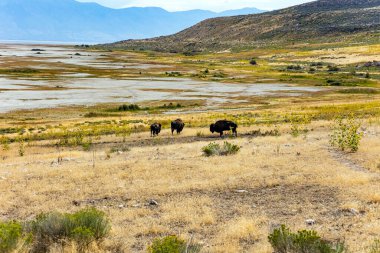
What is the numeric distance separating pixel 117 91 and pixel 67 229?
7012 cm

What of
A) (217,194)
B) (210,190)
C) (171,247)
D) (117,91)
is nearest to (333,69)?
(117,91)

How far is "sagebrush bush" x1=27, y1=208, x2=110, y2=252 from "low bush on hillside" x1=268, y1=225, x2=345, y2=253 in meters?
3.68

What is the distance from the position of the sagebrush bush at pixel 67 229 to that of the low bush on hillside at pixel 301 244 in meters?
3.68

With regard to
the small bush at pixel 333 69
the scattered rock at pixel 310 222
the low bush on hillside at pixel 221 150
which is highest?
the scattered rock at pixel 310 222

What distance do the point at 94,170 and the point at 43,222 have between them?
26.2 ft

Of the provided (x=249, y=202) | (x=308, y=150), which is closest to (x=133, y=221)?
(x=249, y=202)

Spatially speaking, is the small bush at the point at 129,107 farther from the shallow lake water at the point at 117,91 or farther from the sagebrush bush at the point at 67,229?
the sagebrush bush at the point at 67,229

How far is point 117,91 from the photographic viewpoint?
7762 centimetres

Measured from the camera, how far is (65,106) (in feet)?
193

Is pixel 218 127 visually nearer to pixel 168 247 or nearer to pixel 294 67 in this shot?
pixel 168 247

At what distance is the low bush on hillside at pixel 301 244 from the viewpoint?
738cm

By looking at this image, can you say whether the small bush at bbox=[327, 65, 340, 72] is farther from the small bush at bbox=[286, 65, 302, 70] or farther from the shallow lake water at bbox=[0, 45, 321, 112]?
the shallow lake water at bbox=[0, 45, 321, 112]

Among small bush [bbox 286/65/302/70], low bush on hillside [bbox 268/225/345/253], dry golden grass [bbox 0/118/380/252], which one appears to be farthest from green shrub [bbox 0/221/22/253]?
small bush [bbox 286/65/302/70]

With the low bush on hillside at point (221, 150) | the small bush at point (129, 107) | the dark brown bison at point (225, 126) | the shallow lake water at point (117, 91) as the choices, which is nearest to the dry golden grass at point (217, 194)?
the low bush on hillside at point (221, 150)
